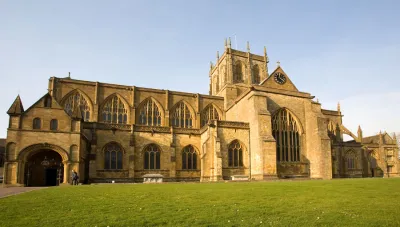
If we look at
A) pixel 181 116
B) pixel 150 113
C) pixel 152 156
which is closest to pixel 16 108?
pixel 152 156

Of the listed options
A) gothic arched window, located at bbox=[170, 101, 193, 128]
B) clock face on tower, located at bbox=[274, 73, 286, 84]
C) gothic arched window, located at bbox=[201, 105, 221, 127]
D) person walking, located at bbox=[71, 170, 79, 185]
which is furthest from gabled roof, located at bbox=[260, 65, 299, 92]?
person walking, located at bbox=[71, 170, 79, 185]

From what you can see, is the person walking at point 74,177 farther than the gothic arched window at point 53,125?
No

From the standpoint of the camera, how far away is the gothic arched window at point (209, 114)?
43906 millimetres

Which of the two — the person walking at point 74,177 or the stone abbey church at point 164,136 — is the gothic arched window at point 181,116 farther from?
the person walking at point 74,177

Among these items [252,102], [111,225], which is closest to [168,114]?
[252,102]

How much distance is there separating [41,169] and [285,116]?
91.6ft

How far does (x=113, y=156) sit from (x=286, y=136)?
816 inches

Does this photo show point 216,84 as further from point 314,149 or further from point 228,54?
point 314,149

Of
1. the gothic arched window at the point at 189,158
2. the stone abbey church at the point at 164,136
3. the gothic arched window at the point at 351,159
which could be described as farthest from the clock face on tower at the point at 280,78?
the gothic arched window at the point at 351,159

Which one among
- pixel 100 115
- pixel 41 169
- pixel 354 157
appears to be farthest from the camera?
pixel 354 157

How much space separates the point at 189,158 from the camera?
3697 centimetres

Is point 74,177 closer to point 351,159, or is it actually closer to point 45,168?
point 45,168

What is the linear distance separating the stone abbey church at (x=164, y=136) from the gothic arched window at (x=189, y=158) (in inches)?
4.8

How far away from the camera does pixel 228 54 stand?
52.6 m
